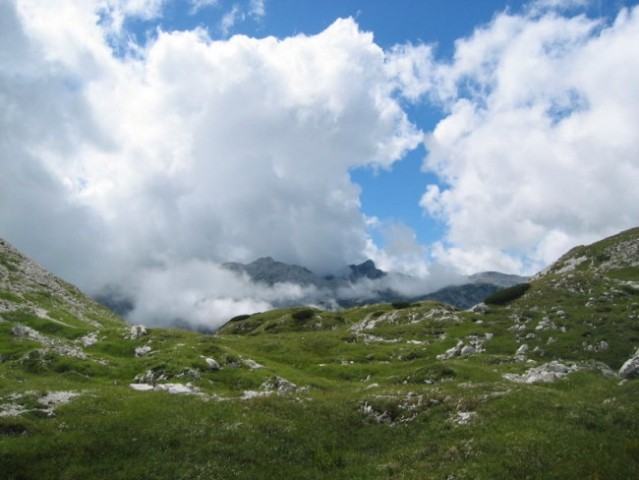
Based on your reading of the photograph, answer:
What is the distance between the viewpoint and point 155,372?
157ft

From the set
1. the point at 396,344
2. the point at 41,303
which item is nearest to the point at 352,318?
the point at 396,344

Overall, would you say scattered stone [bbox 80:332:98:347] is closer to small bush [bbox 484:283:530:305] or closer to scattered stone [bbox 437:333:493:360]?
scattered stone [bbox 437:333:493:360]

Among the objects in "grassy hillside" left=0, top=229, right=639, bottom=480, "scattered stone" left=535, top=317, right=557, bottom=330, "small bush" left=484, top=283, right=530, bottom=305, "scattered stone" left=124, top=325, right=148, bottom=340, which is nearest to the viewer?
"grassy hillside" left=0, top=229, right=639, bottom=480

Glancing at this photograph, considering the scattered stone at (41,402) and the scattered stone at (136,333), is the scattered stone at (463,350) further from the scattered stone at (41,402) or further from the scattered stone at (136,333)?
the scattered stone at (41,402)

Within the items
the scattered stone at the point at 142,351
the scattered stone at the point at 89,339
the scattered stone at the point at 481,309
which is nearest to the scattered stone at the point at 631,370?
the scattered stone at the point at 481,309

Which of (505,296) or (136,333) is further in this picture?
(505,296)

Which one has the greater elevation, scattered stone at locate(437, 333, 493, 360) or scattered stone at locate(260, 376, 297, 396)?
scattered stone at locate(437, 333, 493, 360)

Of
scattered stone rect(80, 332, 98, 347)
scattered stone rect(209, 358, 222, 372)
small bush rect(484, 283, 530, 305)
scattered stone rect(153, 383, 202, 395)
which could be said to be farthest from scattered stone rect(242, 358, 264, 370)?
small bush rect(484, 283, 530, 305)

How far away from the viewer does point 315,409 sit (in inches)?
1346

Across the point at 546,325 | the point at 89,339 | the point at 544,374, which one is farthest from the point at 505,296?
the point at 89,339

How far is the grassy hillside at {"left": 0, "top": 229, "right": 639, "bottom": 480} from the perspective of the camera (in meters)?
24.4

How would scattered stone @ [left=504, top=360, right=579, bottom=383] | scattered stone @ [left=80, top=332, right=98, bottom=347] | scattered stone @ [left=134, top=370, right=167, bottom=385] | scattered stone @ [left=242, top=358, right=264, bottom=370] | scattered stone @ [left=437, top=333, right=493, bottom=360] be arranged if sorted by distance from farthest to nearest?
scattered stone @ [left=80, top=332, right=98, bottom=347] < scattered stone @ [left=437, top=333, right=493, bottom=360] < scattered stone @ [left=242, top=358, right=264, bottom=370] < scattered stone @ [left=134, top=370, right=167, bottom=385] < scattered stone @ [left=504, top=360, right=579, bottom=383]

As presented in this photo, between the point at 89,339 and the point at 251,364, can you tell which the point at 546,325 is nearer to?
the point at 251,364

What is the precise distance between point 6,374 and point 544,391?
144 ft
